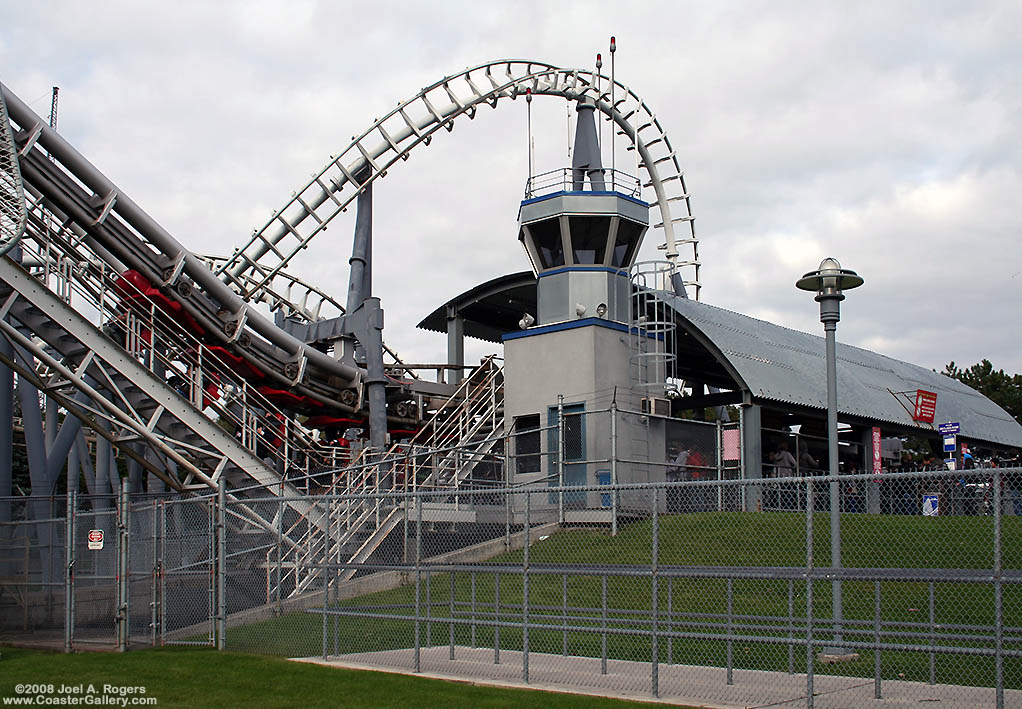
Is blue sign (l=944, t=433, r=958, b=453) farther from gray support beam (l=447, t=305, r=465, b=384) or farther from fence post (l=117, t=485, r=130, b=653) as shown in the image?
fence post (l=117, t=485, r=130, b=653)

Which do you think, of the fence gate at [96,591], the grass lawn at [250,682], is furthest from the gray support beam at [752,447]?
the grass lawn at [250,682]

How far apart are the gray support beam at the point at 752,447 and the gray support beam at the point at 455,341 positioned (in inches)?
395

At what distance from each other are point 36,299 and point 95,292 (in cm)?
175

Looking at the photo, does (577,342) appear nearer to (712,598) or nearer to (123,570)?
(712,598)

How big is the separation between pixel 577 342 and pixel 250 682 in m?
14.3

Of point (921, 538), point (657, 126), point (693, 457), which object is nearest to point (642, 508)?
point (693, 457)

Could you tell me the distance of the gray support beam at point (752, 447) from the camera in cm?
2681

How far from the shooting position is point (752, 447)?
27031mm

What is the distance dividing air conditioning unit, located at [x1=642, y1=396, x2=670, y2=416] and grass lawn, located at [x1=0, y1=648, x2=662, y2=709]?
514 inches

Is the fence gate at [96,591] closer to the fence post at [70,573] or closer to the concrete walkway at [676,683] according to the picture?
the fence post at [70,573]

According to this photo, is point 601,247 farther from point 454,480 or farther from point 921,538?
point 921,538

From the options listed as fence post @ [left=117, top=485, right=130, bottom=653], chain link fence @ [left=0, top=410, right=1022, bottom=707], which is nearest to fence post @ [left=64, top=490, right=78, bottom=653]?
chain link fence @ [left=0, top=410, right=1022, bottom=707]

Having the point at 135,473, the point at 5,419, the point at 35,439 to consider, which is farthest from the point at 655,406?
the point at 5,419

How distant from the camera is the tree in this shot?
220ft
